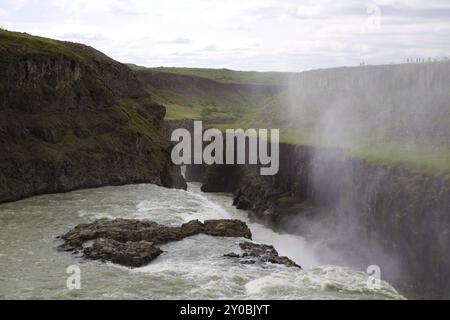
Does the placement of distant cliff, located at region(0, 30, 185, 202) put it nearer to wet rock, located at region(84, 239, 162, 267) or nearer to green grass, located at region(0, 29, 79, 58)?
green grass, located at region(0, 29, 79, 58)

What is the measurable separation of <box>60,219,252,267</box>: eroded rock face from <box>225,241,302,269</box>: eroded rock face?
3.32 meters

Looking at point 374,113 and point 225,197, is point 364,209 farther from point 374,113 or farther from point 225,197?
point 225,197

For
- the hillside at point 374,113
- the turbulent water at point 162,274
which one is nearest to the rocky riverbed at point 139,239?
the turbulent water at point 162,274

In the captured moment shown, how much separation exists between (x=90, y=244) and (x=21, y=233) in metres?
6.23

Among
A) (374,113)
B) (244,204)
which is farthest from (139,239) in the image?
(374,113)

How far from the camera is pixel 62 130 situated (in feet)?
183

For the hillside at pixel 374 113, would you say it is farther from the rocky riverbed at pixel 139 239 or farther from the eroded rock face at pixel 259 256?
the eroded rock face at pixel 259 256

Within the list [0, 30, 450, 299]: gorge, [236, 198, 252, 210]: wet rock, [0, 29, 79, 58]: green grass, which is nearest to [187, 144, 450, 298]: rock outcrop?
[236, 198, 252, 210]: wet rock

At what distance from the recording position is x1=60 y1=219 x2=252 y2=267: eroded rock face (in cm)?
3150

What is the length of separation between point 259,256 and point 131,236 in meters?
7.81

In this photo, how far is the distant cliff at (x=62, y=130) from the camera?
50969 mm

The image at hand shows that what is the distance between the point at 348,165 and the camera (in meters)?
65.1
